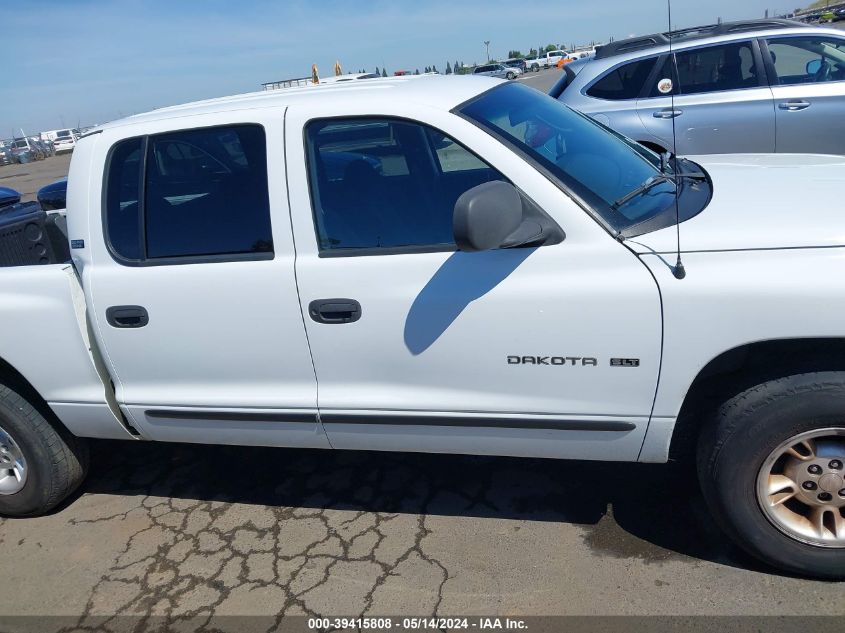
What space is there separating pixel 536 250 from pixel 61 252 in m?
3.11

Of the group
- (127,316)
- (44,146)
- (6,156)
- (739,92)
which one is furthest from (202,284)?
(44,146)

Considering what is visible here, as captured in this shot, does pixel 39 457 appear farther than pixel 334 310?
Yes

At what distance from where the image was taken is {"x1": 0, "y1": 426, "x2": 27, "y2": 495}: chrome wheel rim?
10.9 ft

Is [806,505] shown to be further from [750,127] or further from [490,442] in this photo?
[750,127]

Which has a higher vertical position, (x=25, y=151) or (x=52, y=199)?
(x=52, y=199)

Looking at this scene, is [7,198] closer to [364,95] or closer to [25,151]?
[364,95]

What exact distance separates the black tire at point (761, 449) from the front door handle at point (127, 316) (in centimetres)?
224

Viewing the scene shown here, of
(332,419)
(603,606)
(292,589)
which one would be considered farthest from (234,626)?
(603,606)

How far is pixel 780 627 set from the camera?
7.46 ft

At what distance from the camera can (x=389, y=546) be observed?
2932 millimetres

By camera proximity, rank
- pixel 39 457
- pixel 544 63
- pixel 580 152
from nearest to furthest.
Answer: pixel 580 152, pixel 39 457, pixel 544 63

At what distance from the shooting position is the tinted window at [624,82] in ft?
21.7

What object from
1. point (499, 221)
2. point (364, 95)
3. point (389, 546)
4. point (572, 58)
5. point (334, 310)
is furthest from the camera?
point (572, 58)

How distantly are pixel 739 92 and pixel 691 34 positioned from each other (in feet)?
3.21
